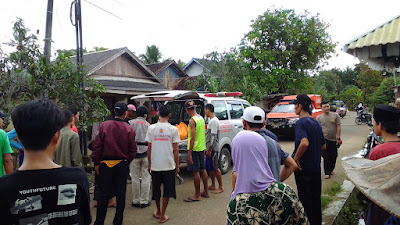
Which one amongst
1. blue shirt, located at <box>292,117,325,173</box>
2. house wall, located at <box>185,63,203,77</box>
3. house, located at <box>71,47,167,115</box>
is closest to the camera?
blue shirt, located at <box>292,117,325,173</box>

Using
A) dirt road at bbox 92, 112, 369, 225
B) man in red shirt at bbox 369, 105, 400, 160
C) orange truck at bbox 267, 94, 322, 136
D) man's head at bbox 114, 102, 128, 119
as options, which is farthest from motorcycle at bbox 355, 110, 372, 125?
man's head at bbox 114, 102, 128, 119

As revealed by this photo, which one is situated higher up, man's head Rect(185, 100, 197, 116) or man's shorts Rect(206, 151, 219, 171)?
man's head Rect(185, 100, 197, 116)

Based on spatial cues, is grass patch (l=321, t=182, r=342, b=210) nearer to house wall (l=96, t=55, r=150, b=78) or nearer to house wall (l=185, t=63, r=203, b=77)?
house wall (l=96, t=55, r=150, b=78)

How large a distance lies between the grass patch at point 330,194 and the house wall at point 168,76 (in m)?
17.0

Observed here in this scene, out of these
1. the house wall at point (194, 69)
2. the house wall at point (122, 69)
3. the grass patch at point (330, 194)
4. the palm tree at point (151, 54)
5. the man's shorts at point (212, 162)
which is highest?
the palm tree at point (151, 54)

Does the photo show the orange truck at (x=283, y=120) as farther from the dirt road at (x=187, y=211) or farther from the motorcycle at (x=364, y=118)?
the motorcycle at (x=364, y=118)

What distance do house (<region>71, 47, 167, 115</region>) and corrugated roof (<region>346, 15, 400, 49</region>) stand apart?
9.96 meters

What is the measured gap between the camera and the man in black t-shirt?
1.47 metres

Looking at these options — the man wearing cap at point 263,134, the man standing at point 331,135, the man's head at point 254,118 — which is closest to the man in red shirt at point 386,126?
the man wearing cap at point 263,134

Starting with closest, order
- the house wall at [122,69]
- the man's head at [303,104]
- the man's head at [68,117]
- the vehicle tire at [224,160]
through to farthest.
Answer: the man's head at [303,104]
the man's head at [68,117]
the vehicle tire at [224,160]
the house wall at [122,69]

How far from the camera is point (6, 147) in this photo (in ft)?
10.9

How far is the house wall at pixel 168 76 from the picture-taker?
21.8 m

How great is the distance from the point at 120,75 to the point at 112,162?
469 inches

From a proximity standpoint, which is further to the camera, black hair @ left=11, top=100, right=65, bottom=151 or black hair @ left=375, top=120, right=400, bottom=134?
black hair @ left=375, top=120, right=400, bottom=134
